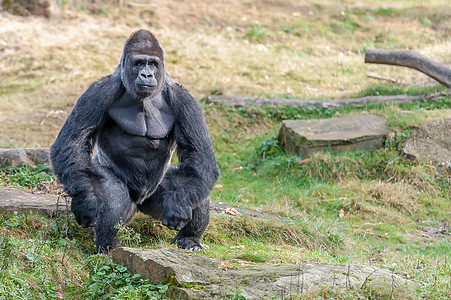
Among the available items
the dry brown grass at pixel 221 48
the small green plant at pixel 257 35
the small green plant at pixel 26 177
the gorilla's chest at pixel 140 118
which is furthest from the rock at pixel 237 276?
the small green plant at pixel 257 35

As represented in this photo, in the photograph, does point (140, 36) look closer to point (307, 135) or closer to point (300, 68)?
point (307, 135)

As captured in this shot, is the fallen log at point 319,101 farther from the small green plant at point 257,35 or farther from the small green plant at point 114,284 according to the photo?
the small green plant at point 114,284

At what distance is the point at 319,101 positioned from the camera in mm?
10656

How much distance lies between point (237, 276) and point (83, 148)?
1855 mm

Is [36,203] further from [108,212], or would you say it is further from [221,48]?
[221,48]

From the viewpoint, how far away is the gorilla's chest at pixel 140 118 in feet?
16.8

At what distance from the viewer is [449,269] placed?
500cm

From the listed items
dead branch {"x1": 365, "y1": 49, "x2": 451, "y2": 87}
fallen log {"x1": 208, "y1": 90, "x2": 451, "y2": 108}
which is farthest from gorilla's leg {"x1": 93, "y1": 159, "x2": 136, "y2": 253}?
dead branch {"x1": 365, "y1": 49, "x2": 451, "y2": 87}

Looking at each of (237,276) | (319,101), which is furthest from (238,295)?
(319,101)

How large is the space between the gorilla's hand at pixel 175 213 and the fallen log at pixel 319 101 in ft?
19.5

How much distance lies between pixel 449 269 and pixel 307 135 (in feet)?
13.4

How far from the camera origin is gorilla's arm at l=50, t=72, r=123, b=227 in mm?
4805

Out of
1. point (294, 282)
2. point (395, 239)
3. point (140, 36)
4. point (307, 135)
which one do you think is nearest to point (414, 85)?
point (307, 135)

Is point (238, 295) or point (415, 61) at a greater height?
point (415, 61)
